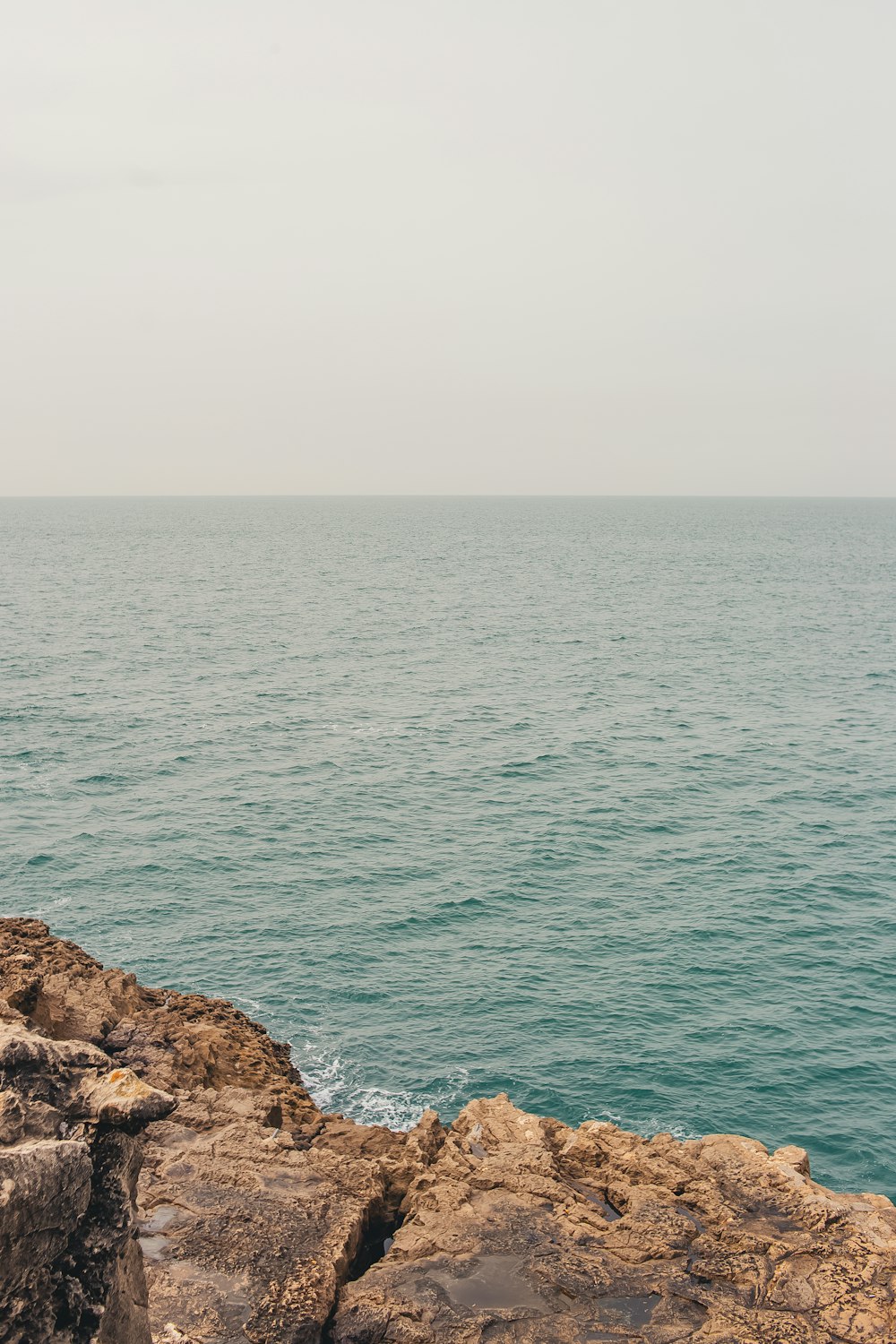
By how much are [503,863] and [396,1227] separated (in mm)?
32251

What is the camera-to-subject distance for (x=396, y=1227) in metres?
26.0

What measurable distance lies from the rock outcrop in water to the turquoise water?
30.5 feet

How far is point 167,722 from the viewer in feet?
271

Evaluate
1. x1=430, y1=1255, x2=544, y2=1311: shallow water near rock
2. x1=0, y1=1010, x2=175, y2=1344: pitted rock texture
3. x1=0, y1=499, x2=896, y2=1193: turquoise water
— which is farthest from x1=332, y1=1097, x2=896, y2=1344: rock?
x1=0, y1=499, x2=896, y2=1193: turquoise water

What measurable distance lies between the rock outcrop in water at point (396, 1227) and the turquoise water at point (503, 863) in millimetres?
9294

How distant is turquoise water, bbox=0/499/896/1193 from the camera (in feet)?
132

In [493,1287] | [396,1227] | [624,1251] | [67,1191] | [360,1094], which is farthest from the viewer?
[360,1094]

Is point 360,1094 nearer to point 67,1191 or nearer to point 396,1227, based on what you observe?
point 396,1227

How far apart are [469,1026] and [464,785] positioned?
89.8 feet

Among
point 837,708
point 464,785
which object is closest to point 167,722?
point 464,785

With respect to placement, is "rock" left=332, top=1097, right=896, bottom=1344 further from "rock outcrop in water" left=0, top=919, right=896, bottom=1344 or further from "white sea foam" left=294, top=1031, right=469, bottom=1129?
"white sea foam" left=294, top=1031, right=469, bottom=1129

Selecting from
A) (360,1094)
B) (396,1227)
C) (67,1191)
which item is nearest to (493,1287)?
(396,1227)

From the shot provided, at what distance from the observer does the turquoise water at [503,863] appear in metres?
40.4

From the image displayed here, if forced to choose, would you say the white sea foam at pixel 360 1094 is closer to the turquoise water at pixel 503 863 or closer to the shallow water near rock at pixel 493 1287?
the turquoise water at pixel 503 863
